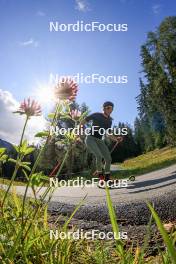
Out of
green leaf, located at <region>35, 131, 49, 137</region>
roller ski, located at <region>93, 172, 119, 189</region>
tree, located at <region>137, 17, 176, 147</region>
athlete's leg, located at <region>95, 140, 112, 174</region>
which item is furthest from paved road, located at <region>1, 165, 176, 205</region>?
tree, located at <region>137, 17, 176, 147</region>

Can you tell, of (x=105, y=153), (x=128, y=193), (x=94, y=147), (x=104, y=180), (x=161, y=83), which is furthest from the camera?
(x=161, y=83)

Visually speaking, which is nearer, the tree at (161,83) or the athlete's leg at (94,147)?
the athlete's leg at (94,147)

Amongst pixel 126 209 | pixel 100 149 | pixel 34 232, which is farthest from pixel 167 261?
pixel 100 149

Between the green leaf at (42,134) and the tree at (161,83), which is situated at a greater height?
the tree at (161,83)

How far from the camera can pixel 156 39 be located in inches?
1522

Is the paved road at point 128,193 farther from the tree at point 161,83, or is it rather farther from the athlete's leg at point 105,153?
the tree at point 161,83

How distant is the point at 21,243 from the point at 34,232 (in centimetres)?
33

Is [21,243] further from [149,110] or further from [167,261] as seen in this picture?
[149,110]

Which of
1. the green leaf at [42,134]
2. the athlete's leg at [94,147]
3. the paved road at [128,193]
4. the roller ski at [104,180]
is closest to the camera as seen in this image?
the green leaf at [42,134]

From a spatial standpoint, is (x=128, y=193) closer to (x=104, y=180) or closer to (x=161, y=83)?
(x=104, y=180)

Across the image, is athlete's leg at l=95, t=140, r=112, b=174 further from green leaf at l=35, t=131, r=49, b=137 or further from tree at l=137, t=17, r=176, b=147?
tree at l=137, t=17, r=176, b=147

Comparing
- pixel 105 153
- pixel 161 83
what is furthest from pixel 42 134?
pixel 161 83

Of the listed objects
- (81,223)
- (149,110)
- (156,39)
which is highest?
(156,39)

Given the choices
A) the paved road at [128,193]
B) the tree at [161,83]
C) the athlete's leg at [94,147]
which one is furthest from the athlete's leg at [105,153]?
the tree at [161,83]
